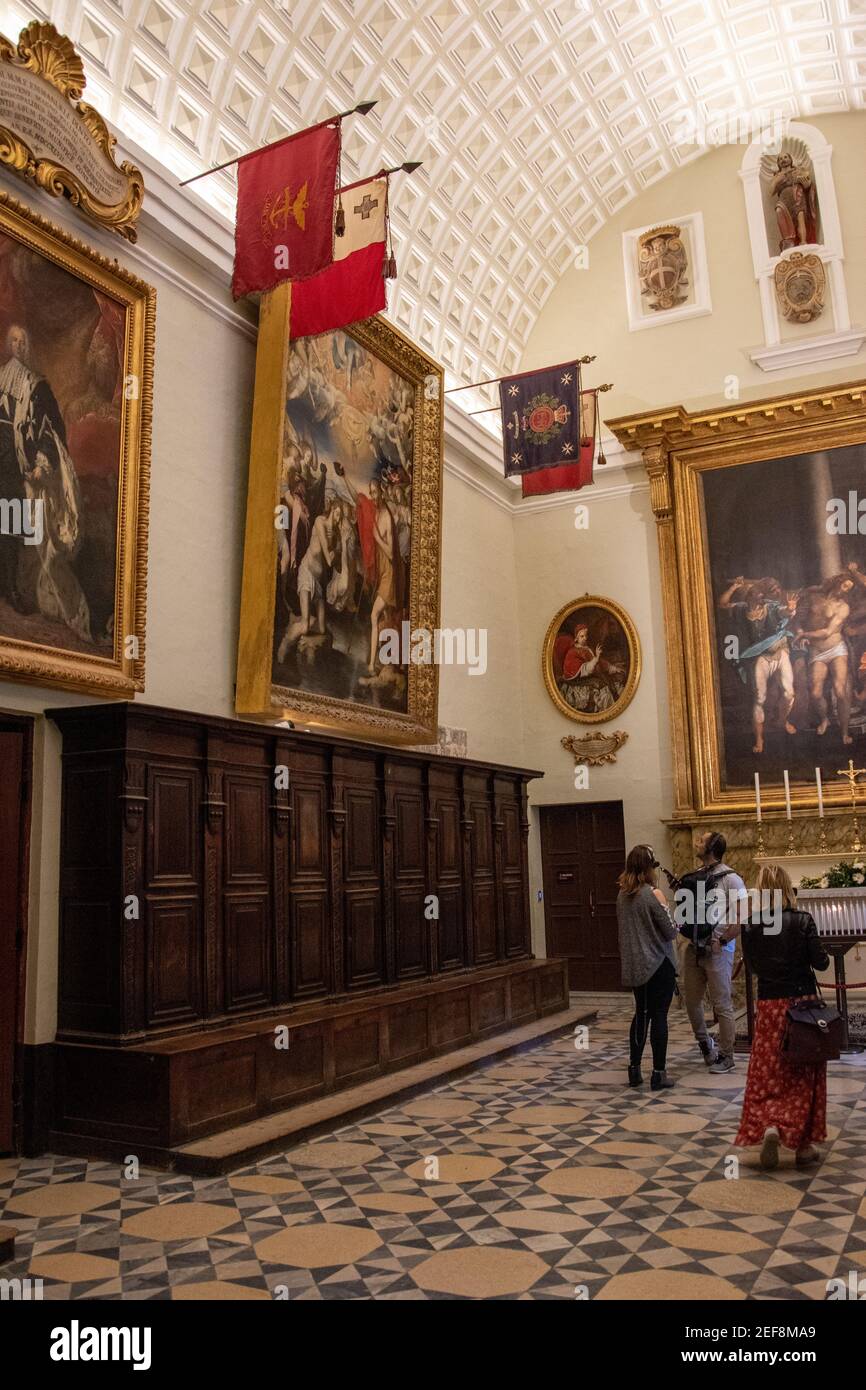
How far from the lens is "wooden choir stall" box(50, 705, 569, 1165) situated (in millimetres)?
7383

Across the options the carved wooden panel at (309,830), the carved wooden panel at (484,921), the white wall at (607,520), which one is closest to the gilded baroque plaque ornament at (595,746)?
the white wall at (607,520)

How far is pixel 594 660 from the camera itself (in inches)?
650

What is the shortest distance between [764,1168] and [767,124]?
15232 mm

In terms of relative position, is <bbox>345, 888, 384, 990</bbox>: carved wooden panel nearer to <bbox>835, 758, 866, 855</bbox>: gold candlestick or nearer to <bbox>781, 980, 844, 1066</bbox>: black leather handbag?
<bbox>781, 980, 844, 1066</bbox>: black leather handbag

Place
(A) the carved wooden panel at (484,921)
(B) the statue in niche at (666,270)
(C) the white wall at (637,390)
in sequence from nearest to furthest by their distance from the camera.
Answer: (A) the carved wooden panel at (484,921), (C) the white wall at (637,390), (B) the statue in niche at (666,270)

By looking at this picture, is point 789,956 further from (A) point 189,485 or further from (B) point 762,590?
(B) point 762,590

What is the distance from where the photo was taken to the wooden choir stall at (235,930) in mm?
7383

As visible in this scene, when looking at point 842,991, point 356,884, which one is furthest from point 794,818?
point 356,884

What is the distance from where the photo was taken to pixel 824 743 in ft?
48.3

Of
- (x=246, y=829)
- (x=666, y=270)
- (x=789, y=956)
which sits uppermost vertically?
(x=666, y=270)

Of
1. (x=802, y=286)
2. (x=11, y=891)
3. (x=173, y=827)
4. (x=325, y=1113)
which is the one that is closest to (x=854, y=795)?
(x=802, y=286)

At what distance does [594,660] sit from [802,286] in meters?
6.18

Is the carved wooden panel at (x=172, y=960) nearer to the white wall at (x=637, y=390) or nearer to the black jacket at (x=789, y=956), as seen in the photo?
the black jacket at (x=789, y=956)

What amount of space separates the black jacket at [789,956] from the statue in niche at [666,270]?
12739mm
